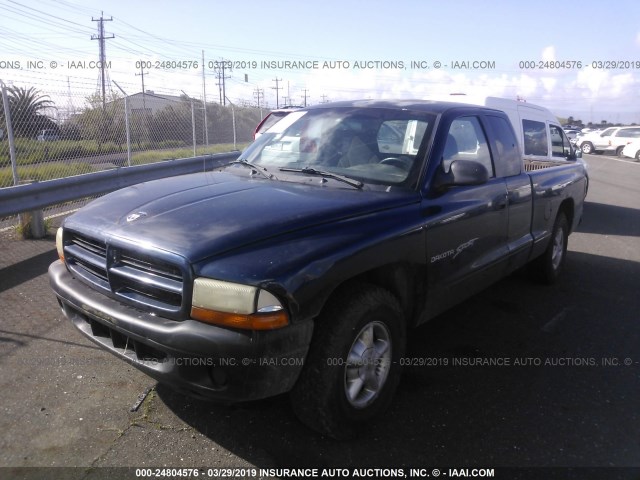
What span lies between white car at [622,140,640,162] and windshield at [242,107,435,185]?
27.7 metres

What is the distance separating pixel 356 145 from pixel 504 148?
153cm

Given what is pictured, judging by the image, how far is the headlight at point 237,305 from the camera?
2.35 meters

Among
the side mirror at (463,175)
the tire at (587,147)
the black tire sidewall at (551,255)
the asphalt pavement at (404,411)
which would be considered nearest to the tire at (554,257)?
the black tire sidewall at (551,255)

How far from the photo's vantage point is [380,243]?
2.91 m

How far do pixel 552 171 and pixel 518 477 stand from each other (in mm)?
3590

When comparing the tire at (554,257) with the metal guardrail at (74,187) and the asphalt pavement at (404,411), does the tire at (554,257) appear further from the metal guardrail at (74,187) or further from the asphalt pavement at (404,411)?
the metal guardrail at (74,187)

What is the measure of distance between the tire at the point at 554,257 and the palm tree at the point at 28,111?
7.00m

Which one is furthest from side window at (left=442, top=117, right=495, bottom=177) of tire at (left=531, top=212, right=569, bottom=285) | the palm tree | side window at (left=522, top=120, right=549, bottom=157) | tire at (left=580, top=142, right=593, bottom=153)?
tire at (left=580, top=142, right=593, bottom=153)

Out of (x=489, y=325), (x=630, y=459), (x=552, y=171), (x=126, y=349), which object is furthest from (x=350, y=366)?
(x=552, y=171)

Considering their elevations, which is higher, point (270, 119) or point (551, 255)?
point (270, 119)

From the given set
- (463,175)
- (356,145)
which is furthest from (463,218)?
(356,145)

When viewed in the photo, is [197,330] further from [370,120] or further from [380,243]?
[370,120]

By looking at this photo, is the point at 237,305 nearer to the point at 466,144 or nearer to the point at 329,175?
the point at 329,175

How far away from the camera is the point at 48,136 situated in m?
8.14
